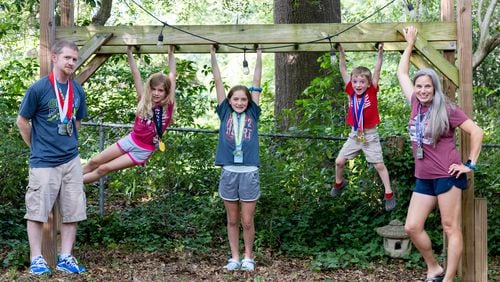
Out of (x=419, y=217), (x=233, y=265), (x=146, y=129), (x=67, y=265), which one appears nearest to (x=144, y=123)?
(x=146, y=129)

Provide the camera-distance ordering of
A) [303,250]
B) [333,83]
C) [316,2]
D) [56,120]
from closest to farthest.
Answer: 1. [56,120]
2. [303,250]
3. [333,83]
4. [316,2]

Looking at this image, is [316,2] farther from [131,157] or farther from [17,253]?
[17,253]

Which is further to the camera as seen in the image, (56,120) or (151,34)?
(151,34)

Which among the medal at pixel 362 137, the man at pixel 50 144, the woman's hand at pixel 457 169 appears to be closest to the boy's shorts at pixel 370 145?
the medal at pixel 362 137

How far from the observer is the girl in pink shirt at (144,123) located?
6809 mm

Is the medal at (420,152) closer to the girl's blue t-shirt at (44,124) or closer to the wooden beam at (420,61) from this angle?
the wooden beam at (420,61)

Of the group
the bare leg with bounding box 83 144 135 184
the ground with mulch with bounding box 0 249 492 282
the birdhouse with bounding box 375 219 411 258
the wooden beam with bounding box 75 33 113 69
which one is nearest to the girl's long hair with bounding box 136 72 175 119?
the bare leg with bounding box 83 144 135 184

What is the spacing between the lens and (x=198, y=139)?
29.5ft

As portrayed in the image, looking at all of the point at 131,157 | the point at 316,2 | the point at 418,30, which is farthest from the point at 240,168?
the point at 316,2

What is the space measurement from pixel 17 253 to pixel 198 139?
2736mm

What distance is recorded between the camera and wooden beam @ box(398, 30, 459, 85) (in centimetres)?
644

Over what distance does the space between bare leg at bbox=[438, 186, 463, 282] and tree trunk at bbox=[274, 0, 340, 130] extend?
16.4 feet

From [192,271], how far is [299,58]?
4.81 meters

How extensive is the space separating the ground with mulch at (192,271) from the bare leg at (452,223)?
1.01m
